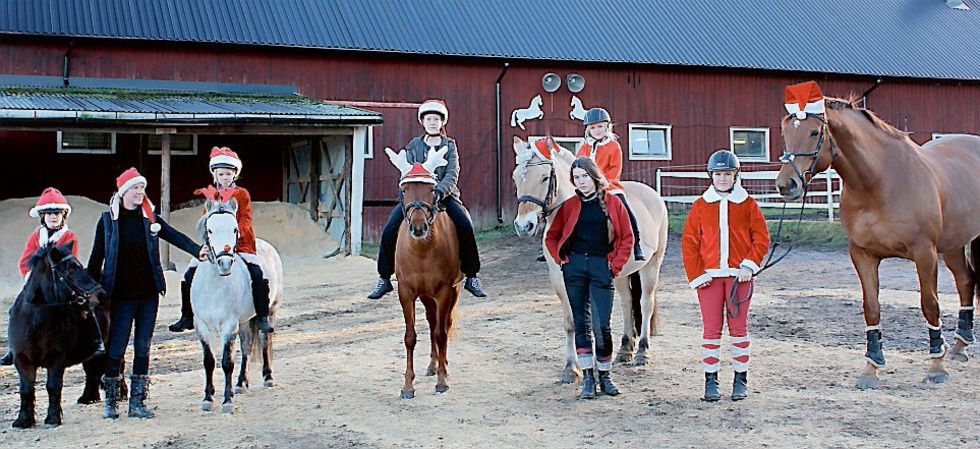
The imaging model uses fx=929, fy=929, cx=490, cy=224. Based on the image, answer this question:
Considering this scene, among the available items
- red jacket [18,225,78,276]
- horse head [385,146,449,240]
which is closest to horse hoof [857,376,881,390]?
horse head [385,146,449,240]

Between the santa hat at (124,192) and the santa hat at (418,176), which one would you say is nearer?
the santa hat at (124,192)

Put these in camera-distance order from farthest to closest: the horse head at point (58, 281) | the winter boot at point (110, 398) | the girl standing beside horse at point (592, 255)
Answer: the girl standing beside horse at point (592, 255) → the winter boot at point (110, 398) → the horse head at point (58, 281)

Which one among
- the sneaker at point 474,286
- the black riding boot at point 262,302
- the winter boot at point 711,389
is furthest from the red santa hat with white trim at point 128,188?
the winter boot at point 711,389

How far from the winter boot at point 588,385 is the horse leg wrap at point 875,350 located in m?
2.05

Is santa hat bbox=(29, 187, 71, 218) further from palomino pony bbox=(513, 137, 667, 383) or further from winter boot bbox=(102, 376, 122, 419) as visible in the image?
palomino pony bbox=(513, 137, 667, 383)

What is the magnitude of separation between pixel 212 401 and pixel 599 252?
2935 mm

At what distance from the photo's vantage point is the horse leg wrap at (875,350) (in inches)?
267

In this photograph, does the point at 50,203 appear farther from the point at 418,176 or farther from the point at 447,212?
the point at 447,212

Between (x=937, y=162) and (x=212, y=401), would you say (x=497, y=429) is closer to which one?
(x=212, y=401)

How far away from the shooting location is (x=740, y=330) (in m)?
6.41

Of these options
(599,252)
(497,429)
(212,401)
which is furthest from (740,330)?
(212,401)

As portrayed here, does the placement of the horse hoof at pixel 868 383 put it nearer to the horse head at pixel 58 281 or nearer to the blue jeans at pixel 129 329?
the blue jeans at pixel 129 329

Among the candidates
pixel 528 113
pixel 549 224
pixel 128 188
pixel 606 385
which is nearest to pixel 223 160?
pixel 128 188

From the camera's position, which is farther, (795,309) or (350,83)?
(350,83)
